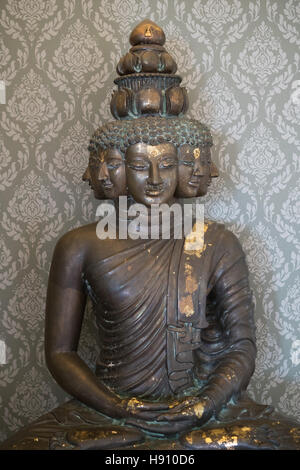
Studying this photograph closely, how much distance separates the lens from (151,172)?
288 cm

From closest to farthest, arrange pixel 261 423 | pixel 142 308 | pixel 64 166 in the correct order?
pixel 261 423, pixel 142 308, pixel 64 166

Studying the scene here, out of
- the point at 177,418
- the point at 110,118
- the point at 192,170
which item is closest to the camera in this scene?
the point at 177,418

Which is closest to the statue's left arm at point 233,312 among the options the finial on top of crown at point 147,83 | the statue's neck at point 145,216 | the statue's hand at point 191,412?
the statue's hand at point 191,412

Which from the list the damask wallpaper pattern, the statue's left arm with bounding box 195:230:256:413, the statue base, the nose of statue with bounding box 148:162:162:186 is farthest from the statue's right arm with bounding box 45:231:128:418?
the damask wallpaper pattern

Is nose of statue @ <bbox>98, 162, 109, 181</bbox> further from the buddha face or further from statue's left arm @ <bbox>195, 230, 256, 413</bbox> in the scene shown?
statue's left arm @ <bbox>195, 230, 256, 413</bbox>

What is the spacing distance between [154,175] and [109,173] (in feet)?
0.66

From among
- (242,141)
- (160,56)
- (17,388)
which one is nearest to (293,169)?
(242,141)

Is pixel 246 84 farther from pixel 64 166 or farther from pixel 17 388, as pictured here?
pixel 17 388

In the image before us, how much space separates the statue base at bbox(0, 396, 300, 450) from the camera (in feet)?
8.38

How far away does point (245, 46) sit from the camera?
3.66 metres

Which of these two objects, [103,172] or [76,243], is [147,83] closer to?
[103,172]

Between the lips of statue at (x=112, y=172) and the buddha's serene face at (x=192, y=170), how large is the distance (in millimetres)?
241

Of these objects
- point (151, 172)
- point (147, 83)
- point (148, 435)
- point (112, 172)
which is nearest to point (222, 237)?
point (151, 172)

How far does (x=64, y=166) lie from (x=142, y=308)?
3.58 ft
